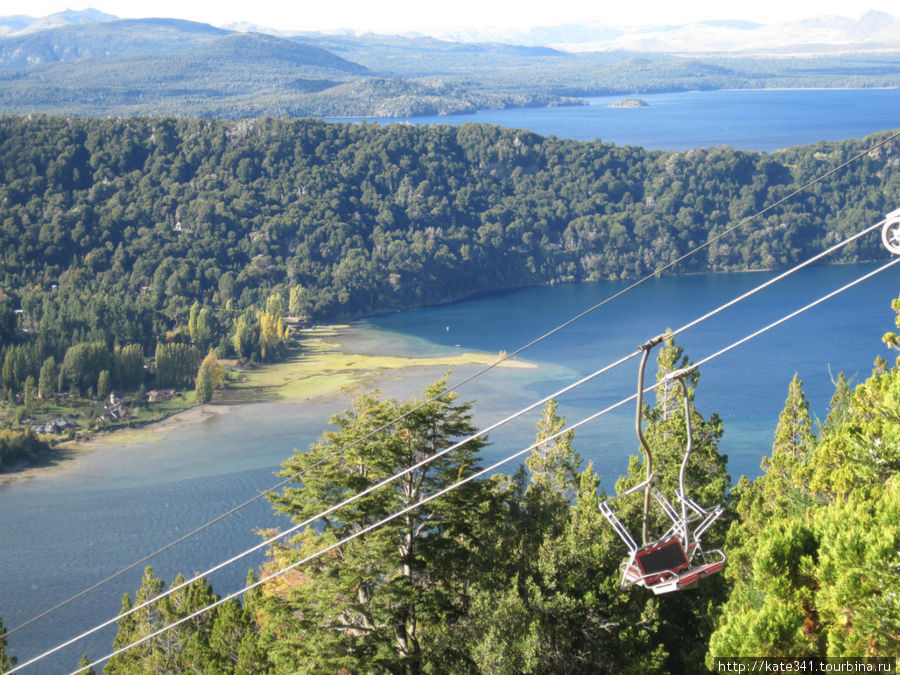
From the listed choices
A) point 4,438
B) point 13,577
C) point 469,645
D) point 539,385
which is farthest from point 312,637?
point 539,385

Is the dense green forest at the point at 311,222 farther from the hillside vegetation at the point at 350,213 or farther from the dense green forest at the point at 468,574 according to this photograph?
the dense green forest at the point at 468,574

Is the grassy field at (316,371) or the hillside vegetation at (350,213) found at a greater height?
the hillside vegetation at (350,213)

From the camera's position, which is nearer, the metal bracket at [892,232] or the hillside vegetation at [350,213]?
the metal bracket at [892,232]

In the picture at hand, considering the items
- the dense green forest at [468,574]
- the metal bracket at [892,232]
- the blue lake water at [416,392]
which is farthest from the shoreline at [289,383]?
the metal bracket at [892,232]

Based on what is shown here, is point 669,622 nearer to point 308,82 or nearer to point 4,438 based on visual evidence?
point 4,438

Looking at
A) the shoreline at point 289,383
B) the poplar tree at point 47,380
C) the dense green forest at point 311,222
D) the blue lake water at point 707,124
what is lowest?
the shoreline at point 289,383

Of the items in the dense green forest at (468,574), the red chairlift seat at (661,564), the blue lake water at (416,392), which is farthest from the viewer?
the blue lake water at (416,392)

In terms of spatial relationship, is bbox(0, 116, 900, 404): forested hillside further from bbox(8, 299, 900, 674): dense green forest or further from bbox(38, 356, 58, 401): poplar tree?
bbox(8, 299, 900, 674): dense green forest
